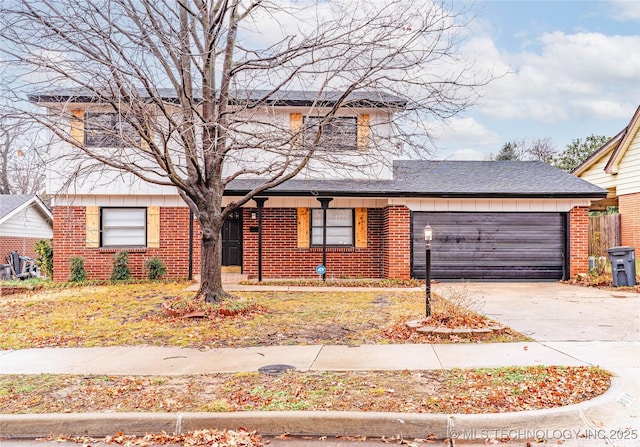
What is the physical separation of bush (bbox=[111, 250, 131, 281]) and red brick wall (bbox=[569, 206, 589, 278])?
14142 millimetres

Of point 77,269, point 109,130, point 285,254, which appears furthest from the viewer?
point 285,254

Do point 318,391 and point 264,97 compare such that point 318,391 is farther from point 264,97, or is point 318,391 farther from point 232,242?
point 232,242

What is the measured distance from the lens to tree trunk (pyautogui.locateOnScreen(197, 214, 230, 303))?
918 centimetres

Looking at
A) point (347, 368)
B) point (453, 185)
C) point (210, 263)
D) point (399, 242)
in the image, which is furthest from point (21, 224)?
point (347, 368)

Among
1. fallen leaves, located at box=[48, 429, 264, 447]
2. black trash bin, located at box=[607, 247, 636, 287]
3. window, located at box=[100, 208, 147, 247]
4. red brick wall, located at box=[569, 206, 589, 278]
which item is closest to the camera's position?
fallen leaves, located at box=[48, 429, 264, 447]

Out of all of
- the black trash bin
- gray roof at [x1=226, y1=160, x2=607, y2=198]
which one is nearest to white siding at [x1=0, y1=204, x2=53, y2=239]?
gray roof at [x1=226, y1=160, x2=607, y2=198]

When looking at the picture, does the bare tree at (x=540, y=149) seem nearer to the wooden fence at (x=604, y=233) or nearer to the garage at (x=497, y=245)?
the wooden fence at (x=604, y=233)

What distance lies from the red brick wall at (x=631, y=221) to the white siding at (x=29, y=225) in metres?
25.8

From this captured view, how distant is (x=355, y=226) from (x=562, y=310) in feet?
24.1

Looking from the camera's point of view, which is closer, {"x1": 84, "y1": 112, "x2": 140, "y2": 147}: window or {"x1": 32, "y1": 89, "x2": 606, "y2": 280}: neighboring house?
{"x1": 84, "y1": 112, "x2": 140, "y2": 147}: window

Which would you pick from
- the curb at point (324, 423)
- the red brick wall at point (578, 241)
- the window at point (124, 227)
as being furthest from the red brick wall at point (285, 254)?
the curb at point (324, 423)

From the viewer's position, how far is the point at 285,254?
49.6 ft

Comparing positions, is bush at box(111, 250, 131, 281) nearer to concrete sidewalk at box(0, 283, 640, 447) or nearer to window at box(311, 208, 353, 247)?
window at box(311, 208, 353, 247)

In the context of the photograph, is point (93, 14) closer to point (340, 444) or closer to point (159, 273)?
point (340, 444)
